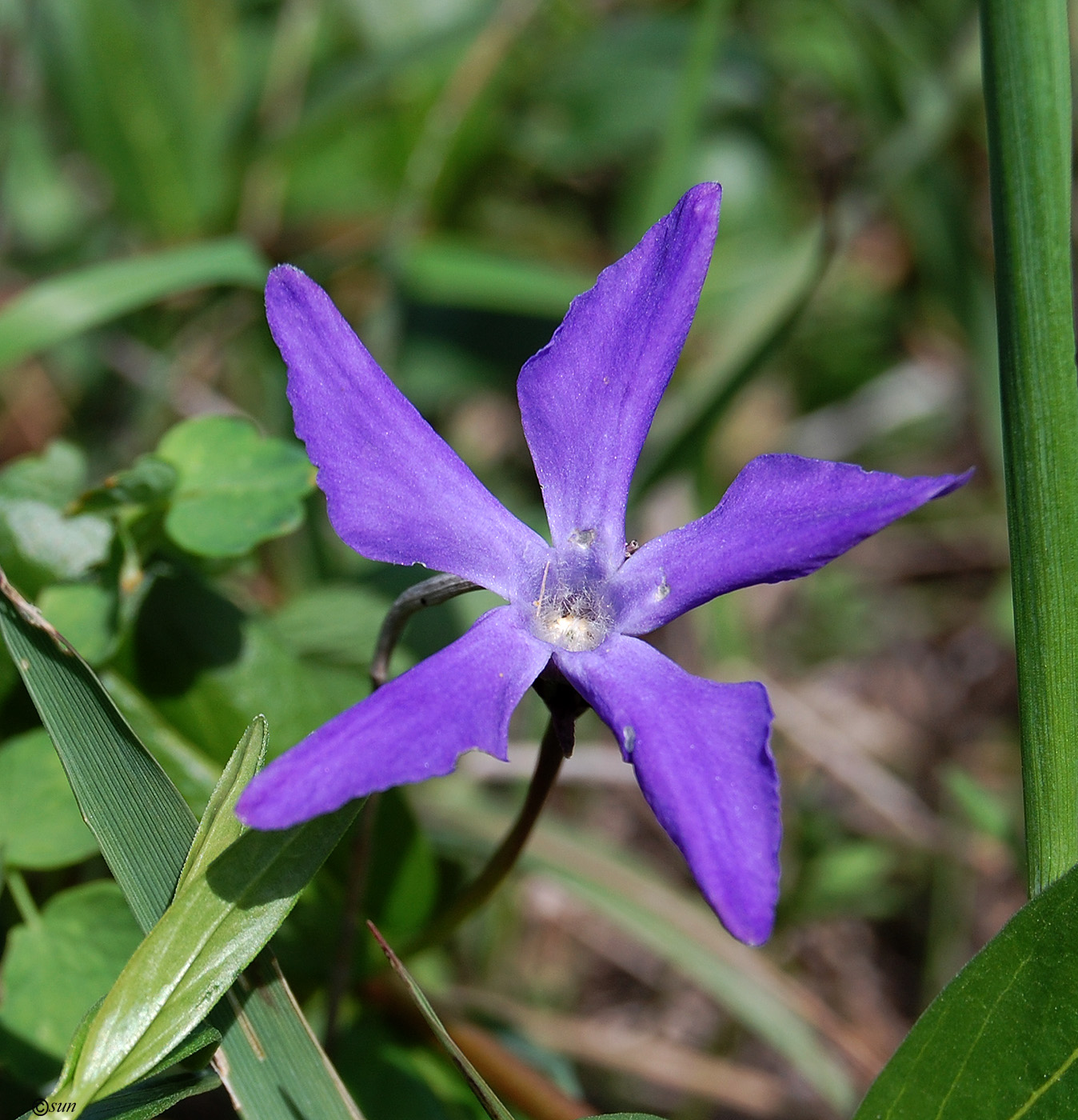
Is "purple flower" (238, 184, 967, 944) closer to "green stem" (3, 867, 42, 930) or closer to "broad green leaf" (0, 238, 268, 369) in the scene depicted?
"green stem" (3, 867, 42, 930)

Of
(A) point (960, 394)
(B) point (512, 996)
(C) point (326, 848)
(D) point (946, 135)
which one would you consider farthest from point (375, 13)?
(C) point (326, 848)

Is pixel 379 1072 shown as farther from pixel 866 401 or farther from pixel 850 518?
pixel 866 401

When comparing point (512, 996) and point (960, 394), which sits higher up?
point (960, 394)

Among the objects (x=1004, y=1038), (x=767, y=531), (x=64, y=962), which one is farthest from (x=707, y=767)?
(x=64, y=962)

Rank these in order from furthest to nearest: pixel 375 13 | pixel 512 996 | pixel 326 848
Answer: pixel 375 13
pixel 512 996
pixel 326 848

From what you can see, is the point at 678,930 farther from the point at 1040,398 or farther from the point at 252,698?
the point at 1040,398

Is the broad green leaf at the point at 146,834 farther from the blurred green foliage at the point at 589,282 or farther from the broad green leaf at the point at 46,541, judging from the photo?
the blurred green foliage at the point at 589,282

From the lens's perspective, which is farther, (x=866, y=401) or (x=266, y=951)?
(x=866, y=401)
